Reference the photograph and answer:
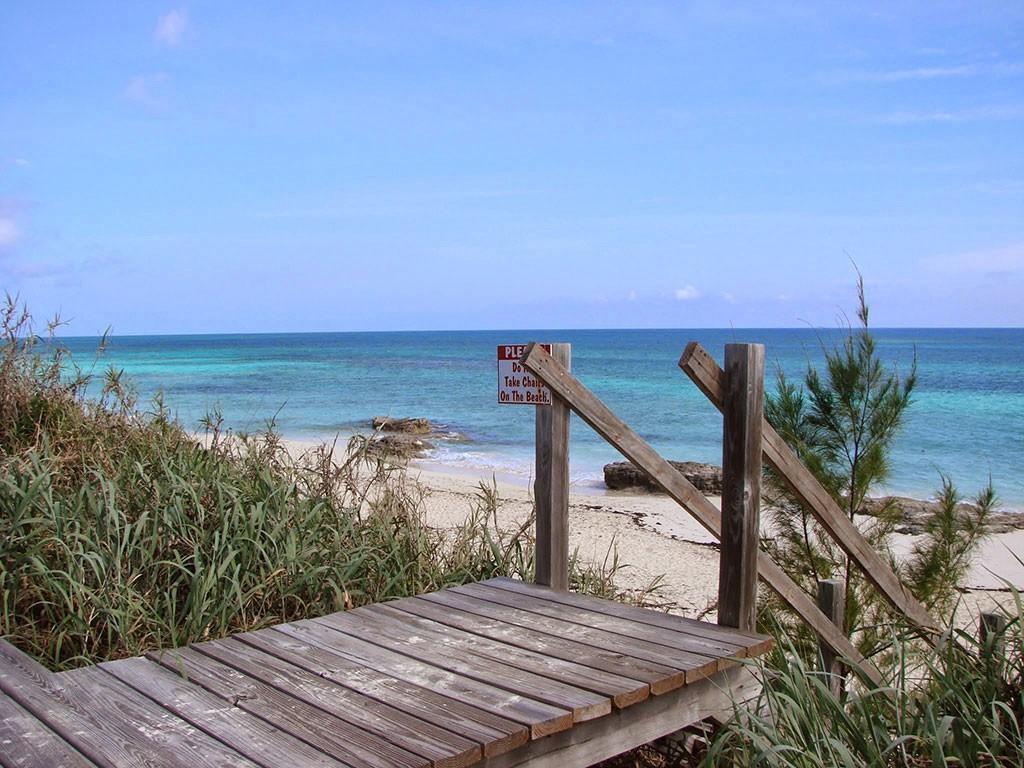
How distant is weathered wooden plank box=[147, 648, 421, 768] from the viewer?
279 cm

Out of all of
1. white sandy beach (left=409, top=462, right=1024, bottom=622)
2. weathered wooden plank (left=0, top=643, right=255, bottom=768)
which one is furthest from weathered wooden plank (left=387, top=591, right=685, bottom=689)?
white sandy beach (left=409, top=462, right=1024, bottom=622)

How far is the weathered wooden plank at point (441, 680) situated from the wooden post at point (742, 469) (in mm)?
1141

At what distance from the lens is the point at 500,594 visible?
469 cm

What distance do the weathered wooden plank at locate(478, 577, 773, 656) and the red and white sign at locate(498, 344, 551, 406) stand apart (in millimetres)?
962

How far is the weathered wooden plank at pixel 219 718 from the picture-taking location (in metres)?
2.79

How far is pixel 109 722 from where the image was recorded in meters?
3.06

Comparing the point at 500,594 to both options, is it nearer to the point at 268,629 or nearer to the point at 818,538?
the point at 268,629

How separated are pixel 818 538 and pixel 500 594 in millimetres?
2179

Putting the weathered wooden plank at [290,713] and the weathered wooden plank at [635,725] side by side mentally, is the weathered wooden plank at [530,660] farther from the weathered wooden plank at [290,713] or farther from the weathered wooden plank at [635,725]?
the weathered wooden plank at [290,713]

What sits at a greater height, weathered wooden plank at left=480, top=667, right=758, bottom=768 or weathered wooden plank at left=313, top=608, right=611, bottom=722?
weathered wooden plank at left=313, top=608, right=611, bottom=722

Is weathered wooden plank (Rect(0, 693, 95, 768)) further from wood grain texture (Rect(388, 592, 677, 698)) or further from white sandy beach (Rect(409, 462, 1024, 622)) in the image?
white sandy beach (Rect(409, 462, 1024, 622))

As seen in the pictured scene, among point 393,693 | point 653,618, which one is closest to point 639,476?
point 653,618

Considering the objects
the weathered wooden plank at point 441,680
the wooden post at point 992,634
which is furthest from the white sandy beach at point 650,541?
the wooden post at point 992,634

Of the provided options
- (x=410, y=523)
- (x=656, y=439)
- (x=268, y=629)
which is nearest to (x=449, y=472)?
(x=656, y=439)
